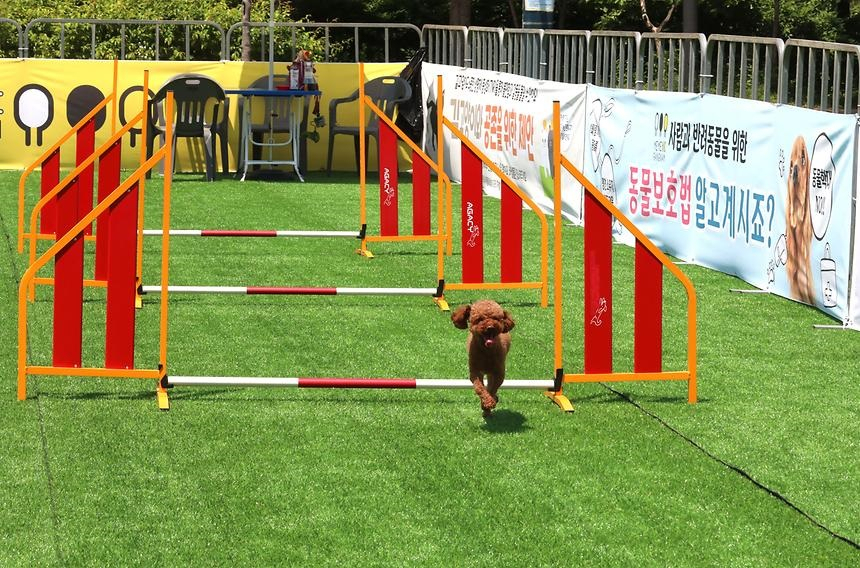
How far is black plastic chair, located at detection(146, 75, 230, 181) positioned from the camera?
64.5 ft

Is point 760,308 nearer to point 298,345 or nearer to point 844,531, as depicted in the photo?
point 298,345

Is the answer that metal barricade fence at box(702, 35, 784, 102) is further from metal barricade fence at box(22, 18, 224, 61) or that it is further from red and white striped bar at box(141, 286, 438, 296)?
metal barricade fence at box(22, 18, 224, 61)

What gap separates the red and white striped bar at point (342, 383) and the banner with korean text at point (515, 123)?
24.1 feet

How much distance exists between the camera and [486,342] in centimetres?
696

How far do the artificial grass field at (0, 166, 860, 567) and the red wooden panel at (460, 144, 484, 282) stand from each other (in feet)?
1.40

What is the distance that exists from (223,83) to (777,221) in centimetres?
1140

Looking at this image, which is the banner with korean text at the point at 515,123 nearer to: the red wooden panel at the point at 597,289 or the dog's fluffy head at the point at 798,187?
the dog's fluffy head at the point at 798,187

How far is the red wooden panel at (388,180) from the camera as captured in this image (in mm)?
13062

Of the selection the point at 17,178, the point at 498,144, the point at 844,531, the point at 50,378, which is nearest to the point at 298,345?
the point at 50,378

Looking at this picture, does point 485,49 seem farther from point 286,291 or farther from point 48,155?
point 286,291

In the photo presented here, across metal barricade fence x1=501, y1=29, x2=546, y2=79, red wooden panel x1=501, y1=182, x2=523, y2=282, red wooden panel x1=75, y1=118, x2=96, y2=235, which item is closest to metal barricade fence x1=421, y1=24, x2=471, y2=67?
metal barricade fence x1=501, y1=29, x2=546, y2=79

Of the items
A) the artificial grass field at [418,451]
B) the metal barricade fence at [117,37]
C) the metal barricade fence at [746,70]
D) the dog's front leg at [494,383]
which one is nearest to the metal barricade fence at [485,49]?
the metal barricade fence at [117,37]

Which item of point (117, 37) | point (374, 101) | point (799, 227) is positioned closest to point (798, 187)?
point (799, 227)

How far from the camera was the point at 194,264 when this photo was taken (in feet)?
42.4
